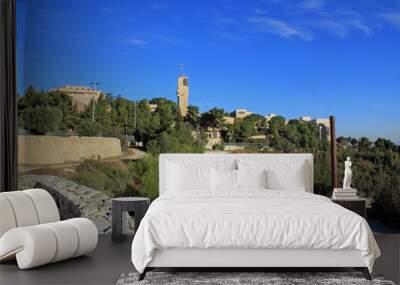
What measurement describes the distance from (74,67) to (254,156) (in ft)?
8.87

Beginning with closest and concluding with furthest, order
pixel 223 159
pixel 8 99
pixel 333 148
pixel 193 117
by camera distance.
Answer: pixel 8 99
pixel 223 159
pixel 333 148
pixel 193 117

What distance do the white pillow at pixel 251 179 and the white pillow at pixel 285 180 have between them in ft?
0.33

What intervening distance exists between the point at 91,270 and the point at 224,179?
2.03m

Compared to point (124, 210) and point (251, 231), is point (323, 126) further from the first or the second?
point (251, 231)

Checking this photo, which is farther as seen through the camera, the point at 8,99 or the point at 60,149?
the point at 60,149

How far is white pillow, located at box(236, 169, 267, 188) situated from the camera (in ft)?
21.4

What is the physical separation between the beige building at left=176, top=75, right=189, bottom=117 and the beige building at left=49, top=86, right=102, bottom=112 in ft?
3.50

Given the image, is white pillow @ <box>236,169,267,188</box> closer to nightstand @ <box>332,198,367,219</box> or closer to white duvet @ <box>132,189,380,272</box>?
nightstand @ <box>332,198,367,219</box>

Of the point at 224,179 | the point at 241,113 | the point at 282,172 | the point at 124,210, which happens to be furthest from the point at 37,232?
the point at 241,113

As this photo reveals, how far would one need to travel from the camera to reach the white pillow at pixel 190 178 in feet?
21.9

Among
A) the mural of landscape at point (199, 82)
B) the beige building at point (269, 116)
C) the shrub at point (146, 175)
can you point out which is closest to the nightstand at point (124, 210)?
the mural of landscape at point (199, 82)

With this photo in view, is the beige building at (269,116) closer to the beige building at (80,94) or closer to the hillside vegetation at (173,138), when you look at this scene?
the hillside vegetation at (173,138)

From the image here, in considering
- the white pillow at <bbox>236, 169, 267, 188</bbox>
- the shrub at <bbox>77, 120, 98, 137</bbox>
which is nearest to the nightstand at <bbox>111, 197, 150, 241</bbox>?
the white pillow at <bbox>236, 169, 267, 188</bbox>

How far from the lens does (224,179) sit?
6.58m
